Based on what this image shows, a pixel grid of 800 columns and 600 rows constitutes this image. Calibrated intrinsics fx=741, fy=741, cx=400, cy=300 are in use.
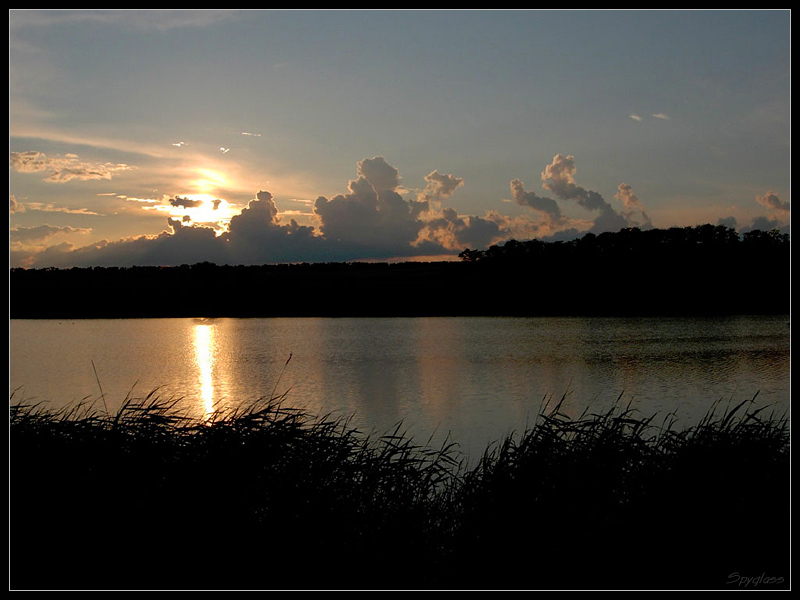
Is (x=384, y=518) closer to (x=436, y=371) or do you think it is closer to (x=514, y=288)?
(x=436, y=371)

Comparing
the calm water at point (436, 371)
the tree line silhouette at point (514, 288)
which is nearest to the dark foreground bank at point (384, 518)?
the calm water at point (436, 371)

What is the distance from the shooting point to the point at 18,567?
228 inches

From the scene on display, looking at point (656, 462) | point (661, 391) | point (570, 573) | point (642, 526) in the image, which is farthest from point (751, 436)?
point (661, 391)

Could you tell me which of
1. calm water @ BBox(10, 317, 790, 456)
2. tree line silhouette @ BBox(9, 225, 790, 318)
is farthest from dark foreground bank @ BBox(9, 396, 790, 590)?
tree line silhouette @ BBox(9, 225, 790, 318)

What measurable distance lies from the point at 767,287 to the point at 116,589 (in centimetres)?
6516

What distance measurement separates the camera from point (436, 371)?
25484 mm

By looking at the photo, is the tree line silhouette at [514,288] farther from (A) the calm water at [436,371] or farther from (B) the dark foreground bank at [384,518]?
(B) the dark foreground bank at [384,518]

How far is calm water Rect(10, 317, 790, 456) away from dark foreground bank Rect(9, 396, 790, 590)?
4.65 meters

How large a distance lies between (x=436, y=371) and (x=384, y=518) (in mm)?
19188

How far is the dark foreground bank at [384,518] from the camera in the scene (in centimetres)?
573

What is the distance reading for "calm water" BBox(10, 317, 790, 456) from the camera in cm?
1742

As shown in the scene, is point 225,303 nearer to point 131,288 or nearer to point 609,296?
point 131,288

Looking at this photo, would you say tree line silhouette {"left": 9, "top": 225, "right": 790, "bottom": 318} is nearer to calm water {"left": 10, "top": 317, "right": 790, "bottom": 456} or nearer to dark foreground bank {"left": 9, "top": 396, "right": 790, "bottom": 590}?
calm water {"left": 10, "top": 317, "right": 790, "bottom": 456}

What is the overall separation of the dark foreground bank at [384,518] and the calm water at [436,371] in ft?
15.3
